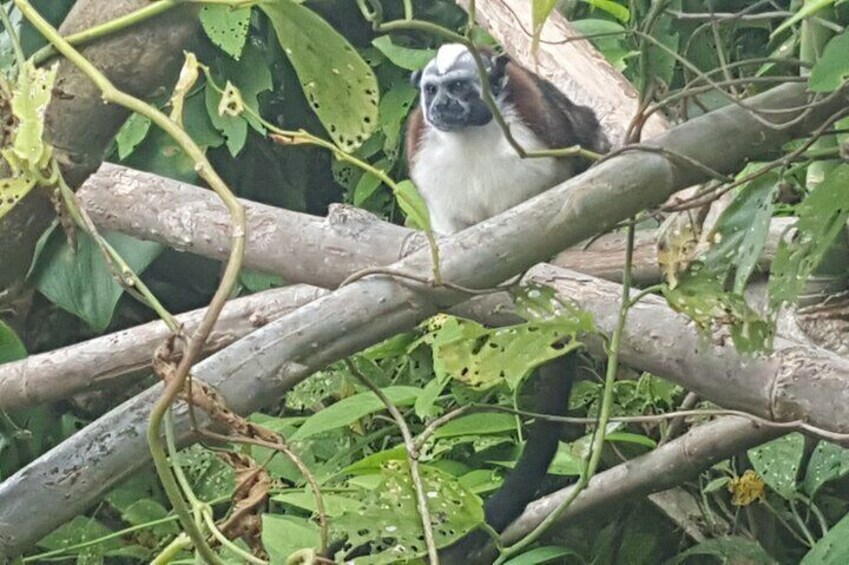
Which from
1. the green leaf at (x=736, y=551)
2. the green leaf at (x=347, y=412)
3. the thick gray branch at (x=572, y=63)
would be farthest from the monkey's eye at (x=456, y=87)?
the green leaf at (x=736, y=551)

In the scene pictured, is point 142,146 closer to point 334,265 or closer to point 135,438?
point 334,265

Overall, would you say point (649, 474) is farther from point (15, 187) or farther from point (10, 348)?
point (15, 187)

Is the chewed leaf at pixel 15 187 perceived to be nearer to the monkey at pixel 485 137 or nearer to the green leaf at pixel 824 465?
the green leaf at pixel 824 465

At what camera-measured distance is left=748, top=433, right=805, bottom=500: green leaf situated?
1.95 m

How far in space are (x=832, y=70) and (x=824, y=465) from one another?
1.21 m

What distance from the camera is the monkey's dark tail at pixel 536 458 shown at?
1.86 meters

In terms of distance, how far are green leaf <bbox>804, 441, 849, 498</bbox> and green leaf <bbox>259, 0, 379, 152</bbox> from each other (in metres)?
1.23

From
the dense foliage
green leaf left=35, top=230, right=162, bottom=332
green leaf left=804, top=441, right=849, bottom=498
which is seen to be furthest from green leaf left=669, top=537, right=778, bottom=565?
green leaf left=35, top=230, right=162, bottom=332

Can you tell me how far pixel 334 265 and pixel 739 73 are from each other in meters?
1.28

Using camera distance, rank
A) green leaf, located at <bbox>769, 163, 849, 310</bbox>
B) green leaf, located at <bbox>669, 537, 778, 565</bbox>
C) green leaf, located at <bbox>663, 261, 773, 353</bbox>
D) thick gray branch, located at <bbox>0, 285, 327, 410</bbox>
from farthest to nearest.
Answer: green leaf, located at <bbox>669, 537, 778, 565</bbox> → thick gray branch, located at <bbox>0, 285, 327, 410</bbox> → green leaf, located at <bbox>663, 261, 773, 353</bbox> → green leaf, located at <bbox>769, 163, 849, 310</bbox>

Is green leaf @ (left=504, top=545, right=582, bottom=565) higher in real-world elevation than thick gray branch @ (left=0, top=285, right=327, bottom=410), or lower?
lower

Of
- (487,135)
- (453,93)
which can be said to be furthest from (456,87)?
(487,135)

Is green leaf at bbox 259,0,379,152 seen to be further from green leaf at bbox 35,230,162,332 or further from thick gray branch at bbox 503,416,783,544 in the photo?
Result: green leaf at bbox 35,230,162,332

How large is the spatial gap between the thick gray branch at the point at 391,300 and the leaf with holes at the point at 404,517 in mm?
149
